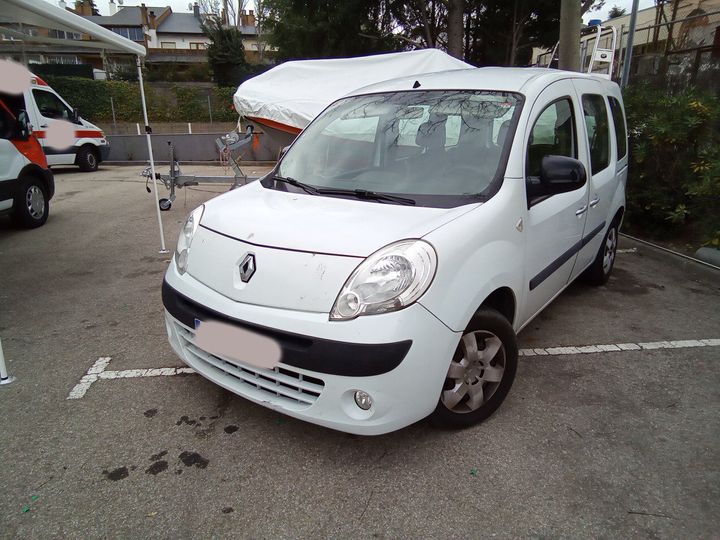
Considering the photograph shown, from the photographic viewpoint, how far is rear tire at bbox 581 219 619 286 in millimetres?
4277

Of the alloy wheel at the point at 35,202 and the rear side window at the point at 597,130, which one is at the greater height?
the rear side window at the point at 597,130

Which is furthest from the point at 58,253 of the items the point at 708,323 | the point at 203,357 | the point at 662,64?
the point at 662,64

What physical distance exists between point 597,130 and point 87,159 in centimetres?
1359

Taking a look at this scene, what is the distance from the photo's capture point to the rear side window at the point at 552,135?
2789 mm

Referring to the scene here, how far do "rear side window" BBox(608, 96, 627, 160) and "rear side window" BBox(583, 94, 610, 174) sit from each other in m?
0.28

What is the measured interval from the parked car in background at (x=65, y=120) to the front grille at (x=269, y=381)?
36.5 feet

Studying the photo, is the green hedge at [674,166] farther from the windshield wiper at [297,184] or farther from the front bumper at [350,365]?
the front bumper at [350,365]

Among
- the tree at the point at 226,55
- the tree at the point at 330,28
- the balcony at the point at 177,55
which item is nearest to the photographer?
the tree at the point at 330,28

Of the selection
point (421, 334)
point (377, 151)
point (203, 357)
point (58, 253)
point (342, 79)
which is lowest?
point (58, 253)

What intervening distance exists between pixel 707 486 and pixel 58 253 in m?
→ 6.36

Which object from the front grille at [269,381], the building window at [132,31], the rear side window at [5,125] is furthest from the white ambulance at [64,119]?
the building window at [132,31]

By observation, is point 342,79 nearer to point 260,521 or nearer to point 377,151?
point 377,151

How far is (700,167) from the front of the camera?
17.3 ft

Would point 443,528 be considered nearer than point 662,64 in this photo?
Yes
